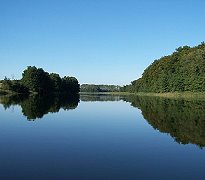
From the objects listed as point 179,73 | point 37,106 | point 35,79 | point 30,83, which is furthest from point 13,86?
point 37,106

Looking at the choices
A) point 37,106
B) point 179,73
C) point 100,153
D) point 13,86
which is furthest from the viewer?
point 13,86

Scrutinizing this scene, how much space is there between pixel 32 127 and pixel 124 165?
60.6 feet

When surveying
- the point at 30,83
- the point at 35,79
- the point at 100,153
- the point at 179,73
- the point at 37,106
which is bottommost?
the point at 100,153

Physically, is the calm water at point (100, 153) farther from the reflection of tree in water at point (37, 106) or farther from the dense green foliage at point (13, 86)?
the dense green foliage at point (13, 86)

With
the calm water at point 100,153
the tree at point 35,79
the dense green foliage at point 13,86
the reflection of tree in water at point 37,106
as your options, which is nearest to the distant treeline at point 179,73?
the reflection of tree in water at point 37,106

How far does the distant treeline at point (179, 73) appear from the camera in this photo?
127m

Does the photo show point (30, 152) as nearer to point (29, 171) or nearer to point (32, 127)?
point (29, 171)

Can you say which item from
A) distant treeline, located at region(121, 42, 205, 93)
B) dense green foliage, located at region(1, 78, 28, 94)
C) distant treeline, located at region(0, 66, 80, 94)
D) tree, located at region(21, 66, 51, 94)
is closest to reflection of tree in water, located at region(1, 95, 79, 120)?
distant treeline, located at region(121, 42, 205, 93)

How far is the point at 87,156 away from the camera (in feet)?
71.7

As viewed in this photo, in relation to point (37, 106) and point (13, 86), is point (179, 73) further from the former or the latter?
point (37, 106)

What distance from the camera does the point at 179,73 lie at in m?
142

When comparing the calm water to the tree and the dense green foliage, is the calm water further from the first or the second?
the tree

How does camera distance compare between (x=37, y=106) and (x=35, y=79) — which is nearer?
(x=37, y=106)

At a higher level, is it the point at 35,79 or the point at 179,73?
the point at 179,73
